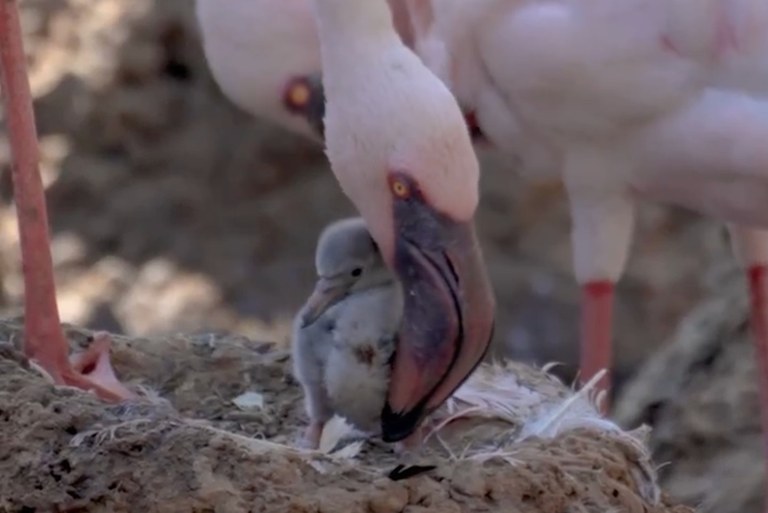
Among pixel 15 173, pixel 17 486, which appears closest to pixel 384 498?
pixel 17 486

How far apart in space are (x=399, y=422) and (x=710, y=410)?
1.57m

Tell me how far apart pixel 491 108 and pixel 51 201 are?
2.76 meters

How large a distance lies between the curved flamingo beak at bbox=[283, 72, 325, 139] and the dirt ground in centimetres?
236

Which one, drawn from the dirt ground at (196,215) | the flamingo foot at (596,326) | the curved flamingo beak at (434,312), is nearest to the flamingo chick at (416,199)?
the curved flamingo beak at (434,312)

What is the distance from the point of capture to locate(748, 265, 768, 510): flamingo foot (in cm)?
344

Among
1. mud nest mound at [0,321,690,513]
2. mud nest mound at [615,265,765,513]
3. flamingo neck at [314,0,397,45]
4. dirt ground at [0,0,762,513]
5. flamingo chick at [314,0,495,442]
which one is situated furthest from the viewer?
dirt ground at [0,0,762,513]

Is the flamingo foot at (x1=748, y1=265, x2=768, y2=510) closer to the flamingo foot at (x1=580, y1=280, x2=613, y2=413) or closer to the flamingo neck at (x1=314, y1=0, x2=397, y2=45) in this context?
the flamingo foot at (x1=580, y1=280, x2=613, y2=413)

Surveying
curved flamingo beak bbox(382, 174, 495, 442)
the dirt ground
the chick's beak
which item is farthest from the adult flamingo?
the dirt ground

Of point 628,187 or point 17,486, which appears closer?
point 17,486

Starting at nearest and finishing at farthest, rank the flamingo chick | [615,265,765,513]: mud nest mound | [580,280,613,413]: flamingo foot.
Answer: the flamingo chick
[580,280,613,413]: flamingo foot
[615,265,765,513]: mud nest mound

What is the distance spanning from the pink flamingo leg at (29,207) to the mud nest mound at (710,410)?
5.34 feet

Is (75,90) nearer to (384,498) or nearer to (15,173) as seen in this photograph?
(15,173)

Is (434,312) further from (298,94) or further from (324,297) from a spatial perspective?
(298,94)

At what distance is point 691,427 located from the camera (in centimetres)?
397
